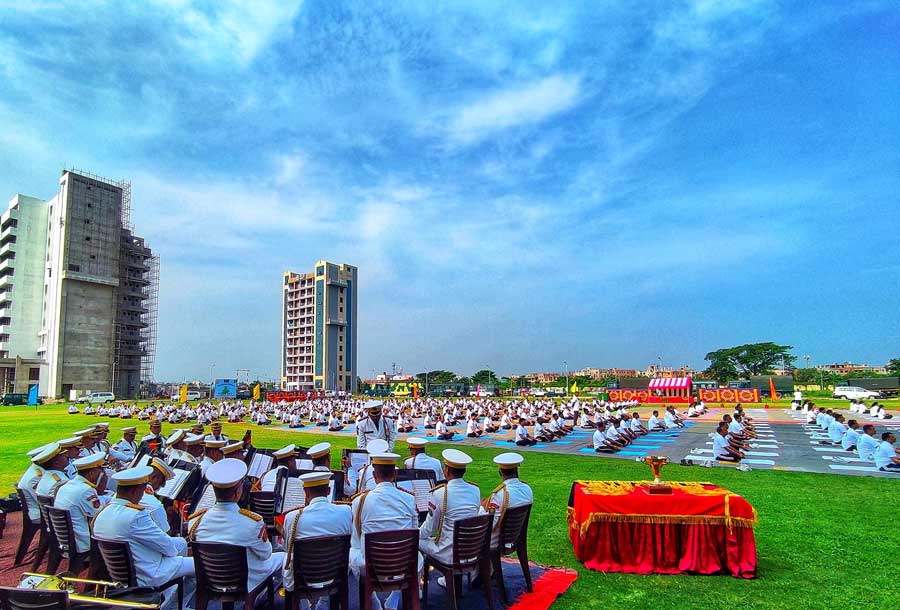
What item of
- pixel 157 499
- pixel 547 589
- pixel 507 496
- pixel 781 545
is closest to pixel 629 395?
pixel 781 545

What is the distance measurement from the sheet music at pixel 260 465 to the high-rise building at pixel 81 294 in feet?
218

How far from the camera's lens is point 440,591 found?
5.27m

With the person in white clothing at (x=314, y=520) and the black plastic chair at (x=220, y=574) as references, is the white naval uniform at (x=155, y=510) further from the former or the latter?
the person in white clothing at (x=314, y=520)

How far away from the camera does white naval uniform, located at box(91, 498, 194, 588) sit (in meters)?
4.18

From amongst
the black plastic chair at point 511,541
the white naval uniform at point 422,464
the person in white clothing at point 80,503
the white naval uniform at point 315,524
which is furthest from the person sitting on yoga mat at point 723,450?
the person in white clothing at point 80,503

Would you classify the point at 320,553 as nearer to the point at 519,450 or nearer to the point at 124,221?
the point at 519,450

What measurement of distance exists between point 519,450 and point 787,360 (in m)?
90.9

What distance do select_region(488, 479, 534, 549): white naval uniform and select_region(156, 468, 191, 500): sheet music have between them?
4.00 m

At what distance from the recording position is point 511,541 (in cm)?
519

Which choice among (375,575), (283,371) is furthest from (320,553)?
(283,371)

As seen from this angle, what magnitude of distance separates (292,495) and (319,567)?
2421mm

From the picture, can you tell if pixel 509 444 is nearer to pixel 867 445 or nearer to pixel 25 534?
pixel 867 445

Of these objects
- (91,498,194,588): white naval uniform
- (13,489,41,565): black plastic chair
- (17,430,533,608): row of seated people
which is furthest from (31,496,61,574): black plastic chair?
(91,498,194,588): white naval uniform

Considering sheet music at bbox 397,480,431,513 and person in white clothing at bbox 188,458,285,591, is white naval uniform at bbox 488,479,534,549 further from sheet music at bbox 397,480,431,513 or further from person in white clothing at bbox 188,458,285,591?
person in white clothing at bbox 188,458,285,591
